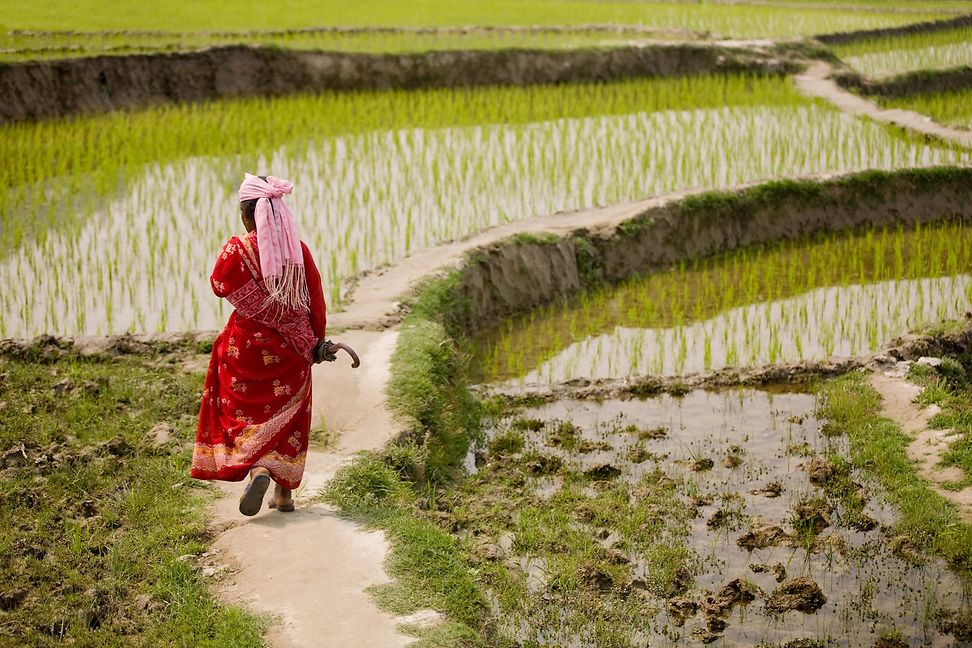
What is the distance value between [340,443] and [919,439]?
272cm

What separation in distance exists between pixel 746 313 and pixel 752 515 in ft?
9.62

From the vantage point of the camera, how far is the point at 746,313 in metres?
7.84

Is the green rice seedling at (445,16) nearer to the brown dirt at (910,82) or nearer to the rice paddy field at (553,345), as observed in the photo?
the rice paddy field at (553,345)

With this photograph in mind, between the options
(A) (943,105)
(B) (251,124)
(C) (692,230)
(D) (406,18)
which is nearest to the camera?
(C) (692,230)

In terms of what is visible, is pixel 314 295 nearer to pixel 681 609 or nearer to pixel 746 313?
pixel 681 609

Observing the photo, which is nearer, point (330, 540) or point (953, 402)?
point (330, 540)

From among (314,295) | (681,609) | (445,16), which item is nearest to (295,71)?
(445,16)

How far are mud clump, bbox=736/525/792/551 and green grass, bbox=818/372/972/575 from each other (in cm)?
50

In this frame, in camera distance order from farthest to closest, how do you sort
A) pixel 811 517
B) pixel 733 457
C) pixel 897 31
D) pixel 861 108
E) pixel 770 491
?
pixel 897 31 → pixel 861 108 → pixel 733 457 → pixel 770 491 → pixel 811 517

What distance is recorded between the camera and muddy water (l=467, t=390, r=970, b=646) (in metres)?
4.29

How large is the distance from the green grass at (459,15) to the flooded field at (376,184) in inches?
139

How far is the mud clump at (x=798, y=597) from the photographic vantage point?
4371 mm

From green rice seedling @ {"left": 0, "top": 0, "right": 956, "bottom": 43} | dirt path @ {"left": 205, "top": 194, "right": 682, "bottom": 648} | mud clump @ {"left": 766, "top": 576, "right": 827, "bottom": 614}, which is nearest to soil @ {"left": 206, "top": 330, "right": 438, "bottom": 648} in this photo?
dirt path @ {"left": 205, "top": 194, "right": 682, "bottom": 648}

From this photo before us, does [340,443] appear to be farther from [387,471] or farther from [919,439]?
[919,439]
